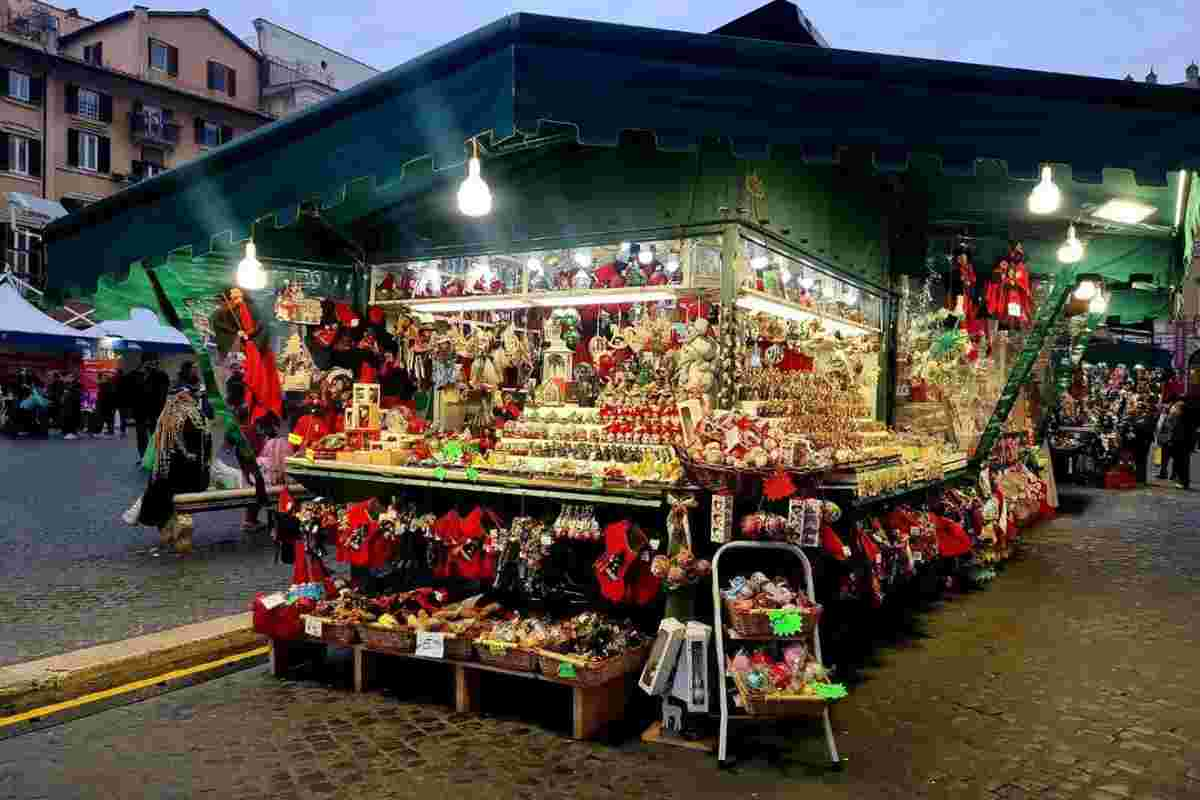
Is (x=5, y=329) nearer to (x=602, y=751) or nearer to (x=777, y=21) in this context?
(x=777, y=21)

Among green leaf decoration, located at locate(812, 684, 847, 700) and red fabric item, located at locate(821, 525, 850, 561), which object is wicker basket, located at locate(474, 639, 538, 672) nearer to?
green leaf decoration, located at locate(812, 684, 847, 700)

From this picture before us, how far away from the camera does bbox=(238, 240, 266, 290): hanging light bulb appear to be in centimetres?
704

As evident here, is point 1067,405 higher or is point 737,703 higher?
point 1067,405

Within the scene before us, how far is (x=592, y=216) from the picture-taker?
22.5 feet

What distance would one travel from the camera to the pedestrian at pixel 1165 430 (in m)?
17.5

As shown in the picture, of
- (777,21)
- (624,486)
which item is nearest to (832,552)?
(624,486)

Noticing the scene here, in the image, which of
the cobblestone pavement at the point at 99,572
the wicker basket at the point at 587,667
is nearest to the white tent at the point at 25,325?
the cobblestone pavement at the point at 99,572

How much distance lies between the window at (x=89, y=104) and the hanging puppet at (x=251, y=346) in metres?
37.3

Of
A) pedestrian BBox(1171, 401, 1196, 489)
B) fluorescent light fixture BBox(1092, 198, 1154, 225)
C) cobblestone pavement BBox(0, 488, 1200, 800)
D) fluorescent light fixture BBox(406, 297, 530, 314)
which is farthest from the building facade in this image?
cobblestone pavement BBox(0, 488, 1200, 800)

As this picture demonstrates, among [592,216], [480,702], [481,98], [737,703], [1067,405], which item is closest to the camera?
[481,98]

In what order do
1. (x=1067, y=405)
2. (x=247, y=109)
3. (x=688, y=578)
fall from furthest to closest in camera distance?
(x=247, y=109) < (x=1067, y=405) < (x=688, y=578)

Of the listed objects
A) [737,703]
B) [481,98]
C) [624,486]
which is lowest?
[737,703]

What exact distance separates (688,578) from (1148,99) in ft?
10.4

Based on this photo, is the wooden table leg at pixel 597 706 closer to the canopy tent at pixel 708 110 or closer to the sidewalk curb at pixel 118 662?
the sidewalk curb at pixel 118 662
